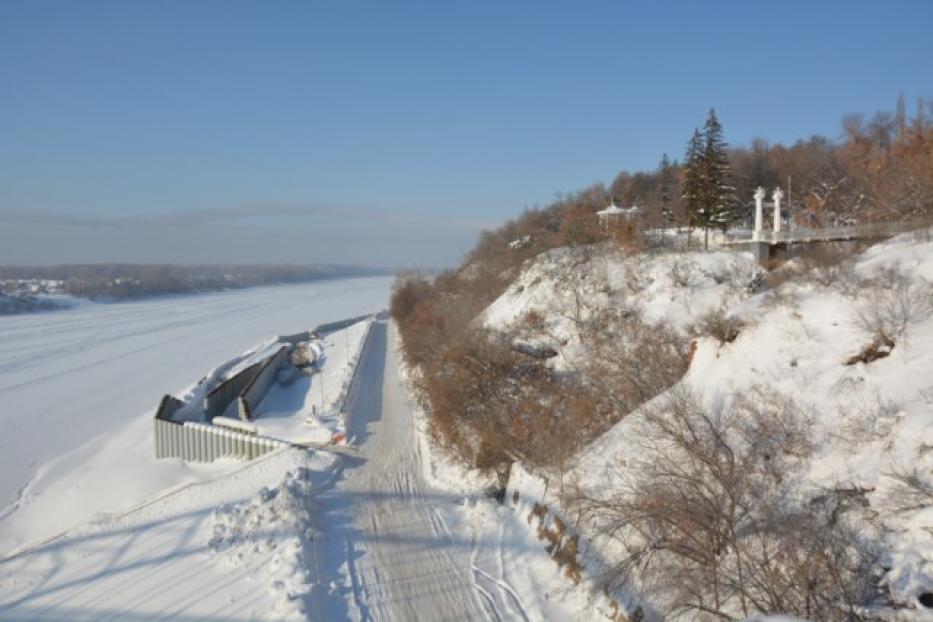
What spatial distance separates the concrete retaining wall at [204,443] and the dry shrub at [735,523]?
1002 centimetres

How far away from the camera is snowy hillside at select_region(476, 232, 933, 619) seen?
714 cm

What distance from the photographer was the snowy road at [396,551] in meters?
9.12

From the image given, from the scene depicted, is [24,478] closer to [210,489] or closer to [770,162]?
[210,489]

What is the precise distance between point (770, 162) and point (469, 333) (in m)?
37.1

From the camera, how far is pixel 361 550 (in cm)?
1070

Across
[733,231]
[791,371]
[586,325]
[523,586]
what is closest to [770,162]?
[733,231]

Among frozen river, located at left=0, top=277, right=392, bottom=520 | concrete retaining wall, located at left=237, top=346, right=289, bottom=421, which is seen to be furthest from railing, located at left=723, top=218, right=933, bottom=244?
frozen river, located at left=0, top=277, right=392, bottom=520

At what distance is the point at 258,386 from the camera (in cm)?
2416

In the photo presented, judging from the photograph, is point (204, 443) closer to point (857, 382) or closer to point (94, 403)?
point (94, 403)

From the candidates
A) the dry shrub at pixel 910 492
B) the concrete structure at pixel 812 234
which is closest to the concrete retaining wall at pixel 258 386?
the dry shrub at pixel 910 492

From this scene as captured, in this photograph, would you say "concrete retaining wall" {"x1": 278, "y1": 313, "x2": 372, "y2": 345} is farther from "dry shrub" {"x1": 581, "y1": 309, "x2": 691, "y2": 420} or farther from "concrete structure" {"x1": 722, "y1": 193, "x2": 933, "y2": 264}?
"concrete structure" {"x1": 722, "y1": 193, "x2": 933, "y2": 264}

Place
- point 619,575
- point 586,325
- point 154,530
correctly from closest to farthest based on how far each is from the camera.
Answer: point 619,575, point 154,530, point 586,325

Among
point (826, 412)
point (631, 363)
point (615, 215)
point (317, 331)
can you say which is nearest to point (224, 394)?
point (631, 363)

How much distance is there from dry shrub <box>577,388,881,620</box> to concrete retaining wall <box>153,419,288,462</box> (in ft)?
32.9
